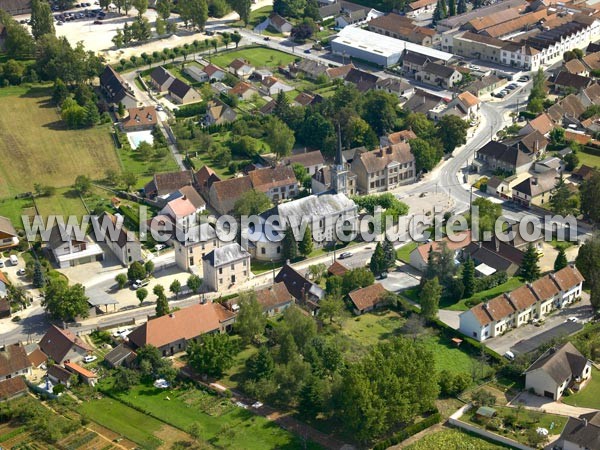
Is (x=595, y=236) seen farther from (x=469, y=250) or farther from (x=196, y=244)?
(x=196, y=244)

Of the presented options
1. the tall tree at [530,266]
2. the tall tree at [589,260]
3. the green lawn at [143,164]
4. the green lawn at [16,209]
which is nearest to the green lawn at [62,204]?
the green lawn at [16,209]

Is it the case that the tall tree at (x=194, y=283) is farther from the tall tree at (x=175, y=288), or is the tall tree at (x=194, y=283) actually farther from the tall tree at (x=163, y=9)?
the tall tree at (x=163, y=9)

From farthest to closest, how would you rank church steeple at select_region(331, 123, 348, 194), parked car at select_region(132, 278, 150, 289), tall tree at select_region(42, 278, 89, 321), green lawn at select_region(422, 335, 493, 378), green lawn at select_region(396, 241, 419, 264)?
church steeple at select_region(331, 123, 348, 194), green lawn at select_region(396, 241, 419, 264), parked car at select_region(132, 278, 150, 289), tall tree at select_region(42, 278, 89, 321), green lawn at select_region(422, 335, 493, 378)

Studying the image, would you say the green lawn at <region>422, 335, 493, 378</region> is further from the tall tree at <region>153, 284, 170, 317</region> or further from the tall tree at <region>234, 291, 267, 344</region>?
the tall tree at <region>153, 284, 170, 317</region>

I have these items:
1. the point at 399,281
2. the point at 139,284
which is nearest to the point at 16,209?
the point at 139,284

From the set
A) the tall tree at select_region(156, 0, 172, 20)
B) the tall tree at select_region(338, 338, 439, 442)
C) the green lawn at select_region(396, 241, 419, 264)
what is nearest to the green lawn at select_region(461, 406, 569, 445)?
the tall tree at select_region(338, 338, 439, 442)

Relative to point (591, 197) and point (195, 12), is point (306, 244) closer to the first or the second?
point (591, 197)
